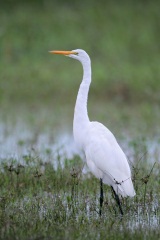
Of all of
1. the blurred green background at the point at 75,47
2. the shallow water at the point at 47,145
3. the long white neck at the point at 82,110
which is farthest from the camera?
the blurred green background at the point at 75,47

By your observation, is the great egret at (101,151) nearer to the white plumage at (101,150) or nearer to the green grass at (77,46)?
the white plumage at (101,150)

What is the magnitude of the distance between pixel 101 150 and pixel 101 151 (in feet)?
0.04

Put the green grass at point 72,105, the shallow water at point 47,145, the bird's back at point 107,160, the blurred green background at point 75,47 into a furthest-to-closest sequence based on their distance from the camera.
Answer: the blurred green background at point 75,47, the shallow water at point 47,145, the bird's back at point 107,160, the green grass at point 72,105

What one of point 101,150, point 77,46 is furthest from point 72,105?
point 101,150

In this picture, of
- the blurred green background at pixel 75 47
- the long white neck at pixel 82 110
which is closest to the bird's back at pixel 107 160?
the long white neck at pixel 82 110

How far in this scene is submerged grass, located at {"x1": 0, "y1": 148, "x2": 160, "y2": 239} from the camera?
586 cm

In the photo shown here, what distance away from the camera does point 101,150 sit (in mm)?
6727

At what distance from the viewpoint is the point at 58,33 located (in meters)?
17.9

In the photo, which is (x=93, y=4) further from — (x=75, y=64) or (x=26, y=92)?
(x=26, y=92)

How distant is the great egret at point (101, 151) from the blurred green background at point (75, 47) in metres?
4.29

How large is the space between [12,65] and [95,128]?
351 inches

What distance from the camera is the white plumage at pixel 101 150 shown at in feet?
21.7

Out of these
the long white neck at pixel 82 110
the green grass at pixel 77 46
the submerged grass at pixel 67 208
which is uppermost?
the green grass at pixel 77 46

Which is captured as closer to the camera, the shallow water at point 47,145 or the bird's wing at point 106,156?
the bird's wing at point 106,156
